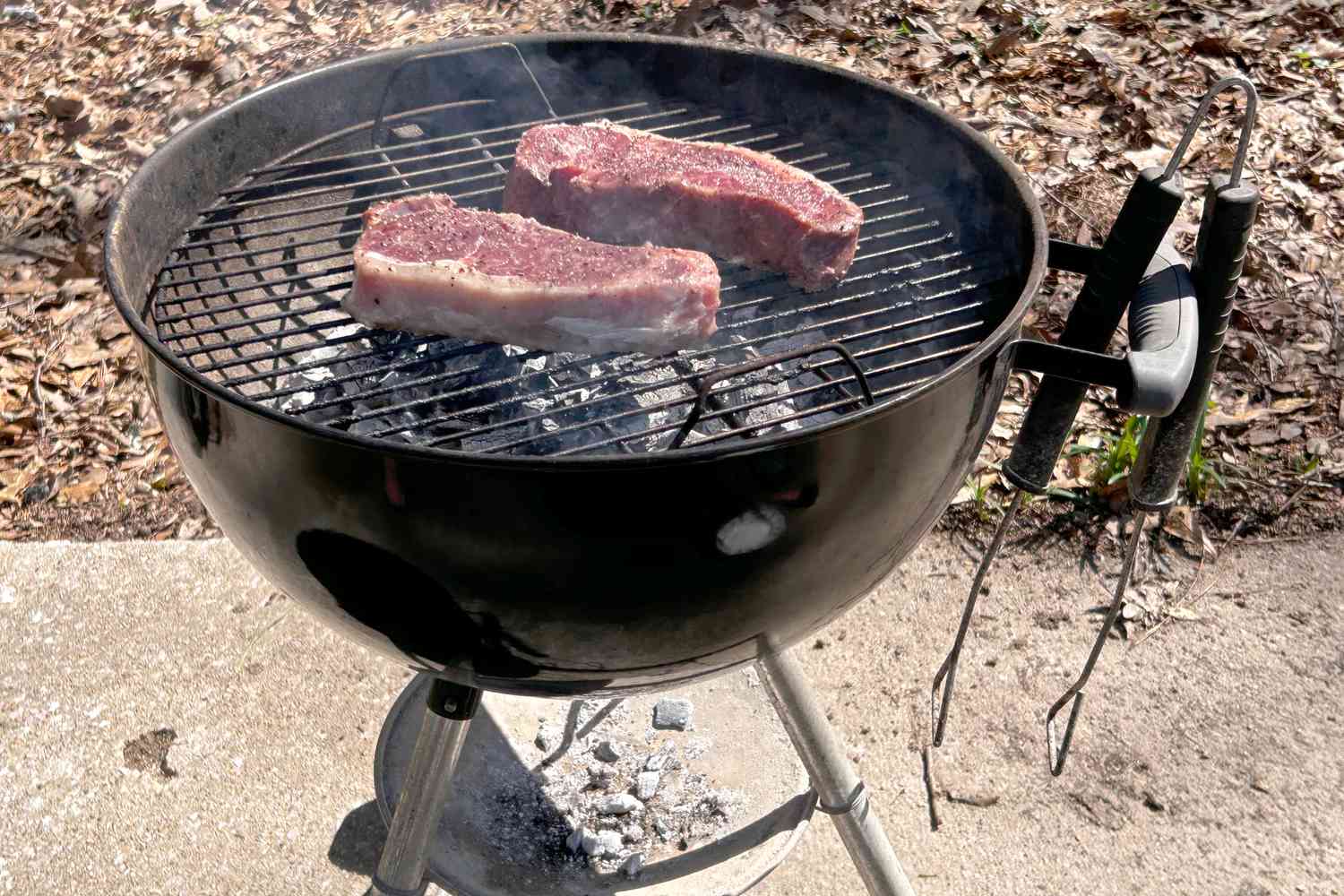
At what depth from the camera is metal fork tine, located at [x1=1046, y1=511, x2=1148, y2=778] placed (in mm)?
2139

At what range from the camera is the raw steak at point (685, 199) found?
2.17 m

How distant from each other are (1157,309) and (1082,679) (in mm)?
915

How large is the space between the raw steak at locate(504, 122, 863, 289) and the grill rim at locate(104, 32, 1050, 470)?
28 centimetres

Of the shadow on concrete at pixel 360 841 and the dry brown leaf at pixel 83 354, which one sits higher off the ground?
the shadow on concrete at pixel 360 841

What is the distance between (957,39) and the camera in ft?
17.3

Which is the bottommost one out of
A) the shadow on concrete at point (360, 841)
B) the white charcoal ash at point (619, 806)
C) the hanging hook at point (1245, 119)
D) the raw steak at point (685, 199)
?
the shadow on concrete at point (360, 841)

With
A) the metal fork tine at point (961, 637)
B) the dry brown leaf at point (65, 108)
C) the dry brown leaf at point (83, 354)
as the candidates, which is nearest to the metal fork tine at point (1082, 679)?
the metal fork tine at point (961, 637)

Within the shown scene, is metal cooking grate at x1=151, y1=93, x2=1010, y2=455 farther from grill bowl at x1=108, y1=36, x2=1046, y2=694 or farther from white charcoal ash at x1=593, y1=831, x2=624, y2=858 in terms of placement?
white charcoal ash at x1=593, y1=831, x2=624, y2=858

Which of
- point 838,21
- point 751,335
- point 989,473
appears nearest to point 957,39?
point 838,21

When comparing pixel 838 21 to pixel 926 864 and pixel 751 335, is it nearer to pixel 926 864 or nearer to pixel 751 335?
pixel 751 335

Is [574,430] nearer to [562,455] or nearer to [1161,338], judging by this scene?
[562,455]

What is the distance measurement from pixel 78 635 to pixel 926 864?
2.39m

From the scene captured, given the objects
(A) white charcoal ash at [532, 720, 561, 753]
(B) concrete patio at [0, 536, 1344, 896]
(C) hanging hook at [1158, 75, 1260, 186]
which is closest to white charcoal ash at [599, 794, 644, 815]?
(A) white charcoal ash at [532, 720, 561, 753]

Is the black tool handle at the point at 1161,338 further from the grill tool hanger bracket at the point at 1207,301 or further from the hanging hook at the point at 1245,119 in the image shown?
the hanging hook at the point at 1245,119
